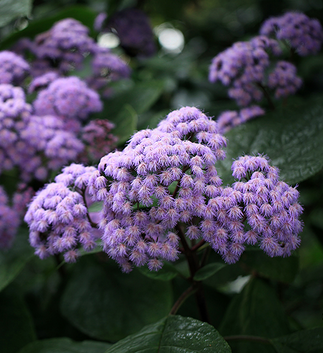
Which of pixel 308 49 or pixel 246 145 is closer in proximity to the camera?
pixel 246 145

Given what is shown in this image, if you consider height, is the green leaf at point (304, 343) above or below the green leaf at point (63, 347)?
above

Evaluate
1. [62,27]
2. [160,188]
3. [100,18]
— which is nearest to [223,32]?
[100,18]

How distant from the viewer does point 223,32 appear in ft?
7.30

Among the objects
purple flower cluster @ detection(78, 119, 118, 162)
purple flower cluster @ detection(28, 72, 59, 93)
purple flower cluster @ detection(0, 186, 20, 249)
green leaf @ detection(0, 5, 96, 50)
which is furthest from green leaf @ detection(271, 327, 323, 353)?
green leaf @ detection(0, 5, 96, 50)

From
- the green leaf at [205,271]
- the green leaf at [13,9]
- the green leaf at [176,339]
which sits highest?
the green leaf at [13,9]

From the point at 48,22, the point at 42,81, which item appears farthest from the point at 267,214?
the point at 48,22

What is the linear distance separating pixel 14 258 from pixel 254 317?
81 cm

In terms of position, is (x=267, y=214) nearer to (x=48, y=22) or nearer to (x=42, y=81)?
(x=42, y=81)

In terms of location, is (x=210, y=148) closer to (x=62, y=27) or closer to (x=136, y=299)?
(x=136, y=299)

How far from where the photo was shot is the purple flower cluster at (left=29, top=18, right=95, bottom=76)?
4.45 feet

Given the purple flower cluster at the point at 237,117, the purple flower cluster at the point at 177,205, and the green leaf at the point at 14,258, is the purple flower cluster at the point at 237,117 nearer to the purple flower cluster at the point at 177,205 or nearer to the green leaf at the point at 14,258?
the purple flower cluster at the point at 177,205

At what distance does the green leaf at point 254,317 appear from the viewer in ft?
3.68

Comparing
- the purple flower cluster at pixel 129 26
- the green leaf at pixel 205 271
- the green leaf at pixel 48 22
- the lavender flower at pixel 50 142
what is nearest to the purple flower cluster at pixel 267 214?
the green leaf at pixel 205 271

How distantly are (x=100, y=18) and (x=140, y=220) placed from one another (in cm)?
151
